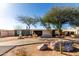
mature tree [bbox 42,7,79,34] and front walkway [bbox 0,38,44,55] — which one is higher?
mature tree [bbox 42,7,79,34]

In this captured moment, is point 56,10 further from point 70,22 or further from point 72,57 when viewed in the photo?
point 72,57

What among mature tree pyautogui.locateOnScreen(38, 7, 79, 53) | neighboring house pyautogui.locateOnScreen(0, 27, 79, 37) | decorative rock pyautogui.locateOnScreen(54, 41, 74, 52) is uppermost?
mature tree pyautogui.locateOnScreen(38, 7, 79, 53)

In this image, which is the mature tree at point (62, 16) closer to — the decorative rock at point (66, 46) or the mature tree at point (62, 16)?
the mature tree at point (62, 16)

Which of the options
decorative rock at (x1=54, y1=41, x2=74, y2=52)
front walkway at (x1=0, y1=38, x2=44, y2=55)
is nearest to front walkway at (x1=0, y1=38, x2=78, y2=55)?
front walkway at (x1=0, y1=38, x2=44, y2=55)

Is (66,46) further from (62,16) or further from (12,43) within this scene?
(12,43)

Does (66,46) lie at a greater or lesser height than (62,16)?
lesser

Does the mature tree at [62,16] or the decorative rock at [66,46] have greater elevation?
the mature tree at [62,16]

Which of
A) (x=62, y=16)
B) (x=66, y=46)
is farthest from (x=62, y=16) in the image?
(x=66, y=46)

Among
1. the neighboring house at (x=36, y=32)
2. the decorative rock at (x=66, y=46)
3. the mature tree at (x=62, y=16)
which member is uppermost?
the mature tree at (x=62, y=16)

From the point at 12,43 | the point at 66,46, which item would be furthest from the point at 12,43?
the point at 66,46

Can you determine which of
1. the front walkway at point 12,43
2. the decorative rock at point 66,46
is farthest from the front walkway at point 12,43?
the decorative rock at point 66,46

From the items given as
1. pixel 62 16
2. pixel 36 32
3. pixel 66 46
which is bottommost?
pixel 66 46

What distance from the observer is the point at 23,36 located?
4.32m

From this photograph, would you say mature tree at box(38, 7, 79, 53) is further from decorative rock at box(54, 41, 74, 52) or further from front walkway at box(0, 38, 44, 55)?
front walkway at box(0, 38, 44, 55)
